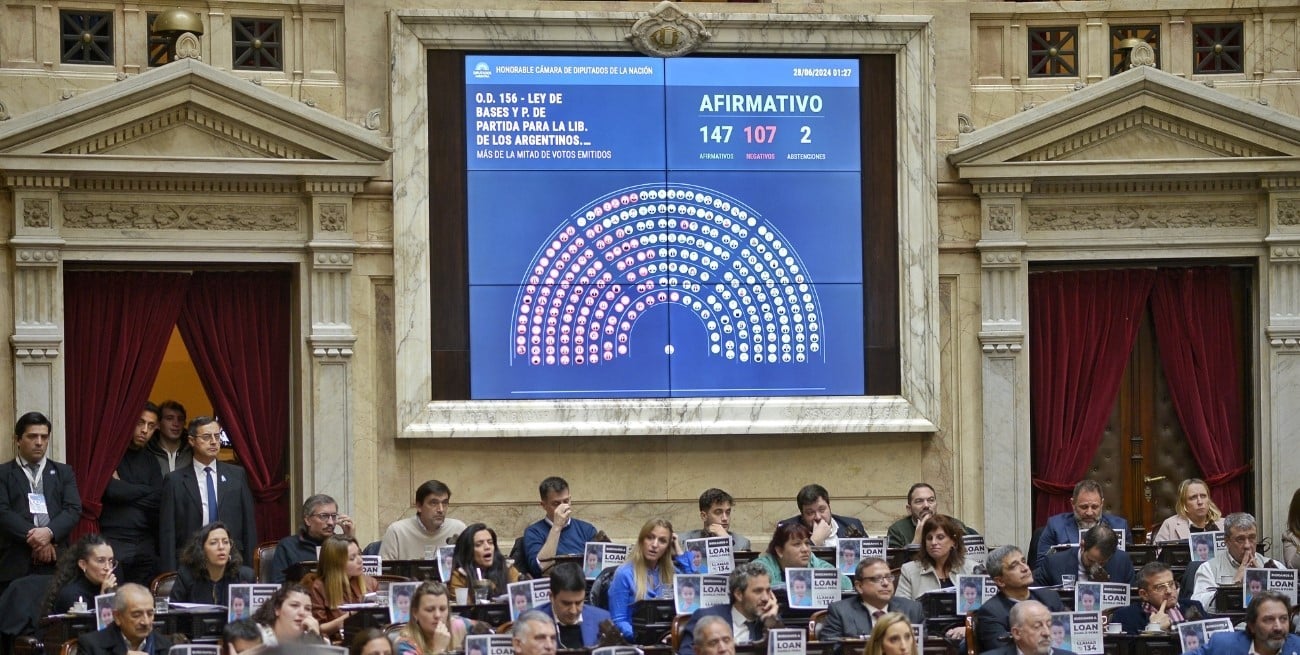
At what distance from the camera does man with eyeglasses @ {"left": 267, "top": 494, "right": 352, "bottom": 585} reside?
35.4 feet

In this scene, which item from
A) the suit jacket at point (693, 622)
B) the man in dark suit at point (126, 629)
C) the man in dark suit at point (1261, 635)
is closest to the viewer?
the man in dark suit at point (126, 629)

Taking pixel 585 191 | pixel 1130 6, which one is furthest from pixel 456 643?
pixel 1130 6

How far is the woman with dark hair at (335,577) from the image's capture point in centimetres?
993

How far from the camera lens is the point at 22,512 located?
36.8 ft

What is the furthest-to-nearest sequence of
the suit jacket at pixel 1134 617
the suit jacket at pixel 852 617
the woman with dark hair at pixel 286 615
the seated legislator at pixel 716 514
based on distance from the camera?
the seated legislator at pixel 716 514 < the suit jacket at pixel 1134 617 < the suit jacket at pixel 852 617 < the woman with dark hair at pixel 286 615

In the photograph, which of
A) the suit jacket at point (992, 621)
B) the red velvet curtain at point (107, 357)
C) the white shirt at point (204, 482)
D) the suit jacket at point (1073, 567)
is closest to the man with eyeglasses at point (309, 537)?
the white shirt at point (204, 482)

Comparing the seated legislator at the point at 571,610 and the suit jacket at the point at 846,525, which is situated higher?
the suit jacket at the point at 846,525

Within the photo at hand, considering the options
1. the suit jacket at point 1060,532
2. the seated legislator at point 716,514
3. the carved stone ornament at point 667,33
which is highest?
the carved stone ornament at point 667,33

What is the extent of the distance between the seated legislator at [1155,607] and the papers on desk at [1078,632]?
2.80 ft

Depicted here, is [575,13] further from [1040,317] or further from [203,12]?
[1040,317]

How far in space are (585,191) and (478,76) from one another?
2.90ft

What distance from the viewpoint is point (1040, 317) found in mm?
13242

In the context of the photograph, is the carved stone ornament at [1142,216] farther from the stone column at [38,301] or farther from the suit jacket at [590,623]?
the stone column at [38,301]

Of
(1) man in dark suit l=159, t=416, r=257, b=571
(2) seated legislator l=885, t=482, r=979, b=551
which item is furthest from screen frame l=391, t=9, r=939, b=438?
(1) man in dark suit l=159, t=416, r=257, b=571
